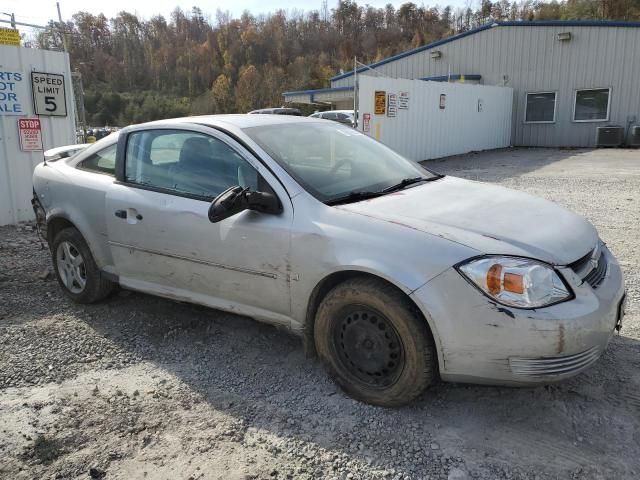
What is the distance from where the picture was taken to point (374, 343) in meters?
2.84

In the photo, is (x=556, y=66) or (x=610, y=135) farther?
(x=556, y=66)

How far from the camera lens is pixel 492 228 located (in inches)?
110

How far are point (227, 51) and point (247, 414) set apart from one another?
107 m

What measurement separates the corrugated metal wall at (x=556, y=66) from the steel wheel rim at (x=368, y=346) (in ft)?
70.4

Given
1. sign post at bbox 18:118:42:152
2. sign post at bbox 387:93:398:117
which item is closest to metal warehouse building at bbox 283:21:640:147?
sign post at bbox 387:93:398:117

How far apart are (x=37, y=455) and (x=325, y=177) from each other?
2.17 meters

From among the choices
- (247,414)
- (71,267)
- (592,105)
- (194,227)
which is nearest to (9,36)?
(71,267)

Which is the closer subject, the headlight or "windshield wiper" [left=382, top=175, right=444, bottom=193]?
the headlight

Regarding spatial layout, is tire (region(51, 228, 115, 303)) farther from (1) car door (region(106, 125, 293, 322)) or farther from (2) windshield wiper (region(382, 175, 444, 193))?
(2) windshield wiper (region(382, 175, 444, 193))

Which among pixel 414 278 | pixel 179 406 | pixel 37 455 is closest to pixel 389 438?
pixel 414 278

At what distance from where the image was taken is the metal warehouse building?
20016mm

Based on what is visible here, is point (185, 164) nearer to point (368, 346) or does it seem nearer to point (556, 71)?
point (368, 346)

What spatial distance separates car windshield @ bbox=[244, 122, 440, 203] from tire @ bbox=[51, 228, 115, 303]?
72.9 inches

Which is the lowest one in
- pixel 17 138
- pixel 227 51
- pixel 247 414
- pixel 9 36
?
pixel 247 414
